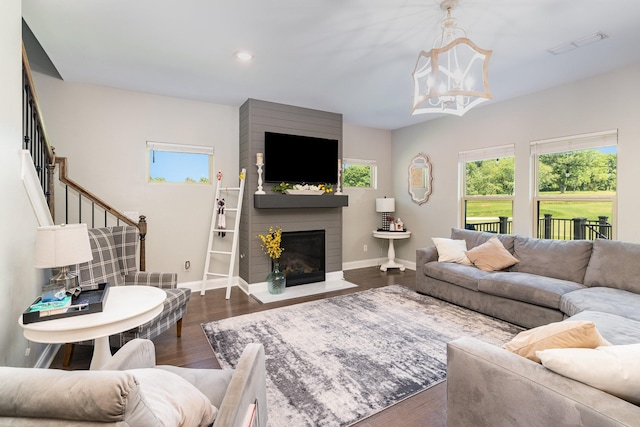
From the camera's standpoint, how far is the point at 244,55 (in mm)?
3010

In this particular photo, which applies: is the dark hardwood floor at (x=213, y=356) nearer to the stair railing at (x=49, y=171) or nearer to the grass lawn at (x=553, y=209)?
the stair railing at (x=49, y=171)

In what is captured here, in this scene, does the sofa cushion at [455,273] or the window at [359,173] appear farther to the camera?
the window at [359,173]

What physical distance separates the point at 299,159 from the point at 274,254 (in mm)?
1467

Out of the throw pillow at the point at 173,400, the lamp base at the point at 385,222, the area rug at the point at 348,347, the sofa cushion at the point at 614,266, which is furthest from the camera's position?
the lamp base at the point at 385,222

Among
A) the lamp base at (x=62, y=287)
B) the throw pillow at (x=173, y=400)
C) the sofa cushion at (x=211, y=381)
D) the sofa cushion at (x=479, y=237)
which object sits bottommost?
the sofa cushion at (x=211, y=381)

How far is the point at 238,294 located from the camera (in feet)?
14.2

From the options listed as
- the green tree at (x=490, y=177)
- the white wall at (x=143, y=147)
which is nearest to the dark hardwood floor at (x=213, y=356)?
the white wall at (x=143, y=147)

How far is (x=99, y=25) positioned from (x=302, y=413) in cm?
328

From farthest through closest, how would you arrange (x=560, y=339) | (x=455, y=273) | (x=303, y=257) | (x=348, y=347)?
(x=303, y=257) < (x=455, y=273) < (x=348, y=347) < (x=560, y=339)

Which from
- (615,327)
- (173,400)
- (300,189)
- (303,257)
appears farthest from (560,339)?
(303,257)

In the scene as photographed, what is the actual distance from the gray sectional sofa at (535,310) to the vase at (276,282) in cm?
187

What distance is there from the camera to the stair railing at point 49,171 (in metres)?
2.35

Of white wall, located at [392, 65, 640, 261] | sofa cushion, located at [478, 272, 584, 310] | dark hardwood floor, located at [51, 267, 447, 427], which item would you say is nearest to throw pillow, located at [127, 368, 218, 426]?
dark hardwood floor, located at [51, 267, 447, 427]

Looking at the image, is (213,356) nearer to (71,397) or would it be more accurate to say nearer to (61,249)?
(61,249)
